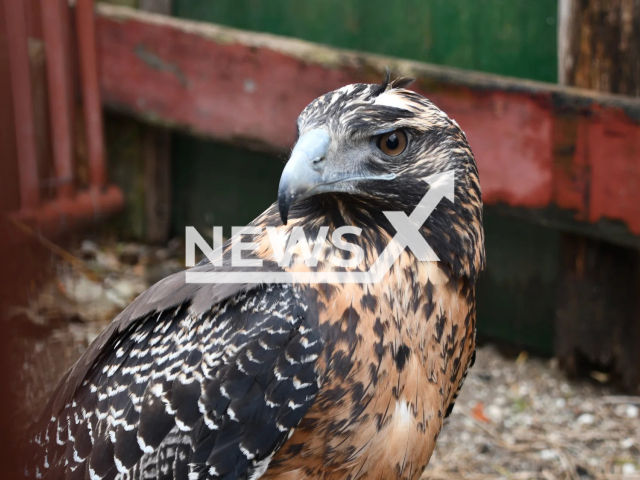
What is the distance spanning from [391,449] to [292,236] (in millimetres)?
745

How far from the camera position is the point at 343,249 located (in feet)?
8.11

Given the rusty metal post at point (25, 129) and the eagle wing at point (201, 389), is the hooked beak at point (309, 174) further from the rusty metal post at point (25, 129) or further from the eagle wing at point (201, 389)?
the rusty metal post at point (25, 129)

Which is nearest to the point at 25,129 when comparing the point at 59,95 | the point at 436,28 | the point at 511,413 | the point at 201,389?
the point at 59,95

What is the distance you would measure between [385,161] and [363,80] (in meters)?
2.51

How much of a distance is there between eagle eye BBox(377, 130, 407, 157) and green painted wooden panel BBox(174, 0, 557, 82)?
3065mm

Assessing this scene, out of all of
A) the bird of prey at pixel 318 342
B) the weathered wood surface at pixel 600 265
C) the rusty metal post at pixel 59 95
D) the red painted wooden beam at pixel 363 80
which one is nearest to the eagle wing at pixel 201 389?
the bird of prey at pixel 318 342

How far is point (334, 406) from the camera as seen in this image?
2.35 m

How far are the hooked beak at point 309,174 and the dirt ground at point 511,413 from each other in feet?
6.40

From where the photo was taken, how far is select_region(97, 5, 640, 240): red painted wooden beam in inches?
169

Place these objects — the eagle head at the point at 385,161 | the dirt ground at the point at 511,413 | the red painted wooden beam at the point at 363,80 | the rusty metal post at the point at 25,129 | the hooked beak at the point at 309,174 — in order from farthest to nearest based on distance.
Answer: the dirt ground at the point at 511,413
the red painted wooden beam at the point at 363,80
the rusty metal post at the point at 25,129
the eagle head at the point at 385,161
the hooked beak at the point at 309,174

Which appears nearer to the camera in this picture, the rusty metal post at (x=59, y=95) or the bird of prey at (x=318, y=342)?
the bird of prey at (x=318, y=342)

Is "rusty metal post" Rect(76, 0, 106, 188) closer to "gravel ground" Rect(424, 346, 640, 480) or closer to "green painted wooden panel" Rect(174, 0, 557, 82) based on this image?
"green painted wooden panel" Rect(174, 0, 557, 82)

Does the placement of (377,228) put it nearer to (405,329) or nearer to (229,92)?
(405,329)

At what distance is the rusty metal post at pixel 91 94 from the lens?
581cm
